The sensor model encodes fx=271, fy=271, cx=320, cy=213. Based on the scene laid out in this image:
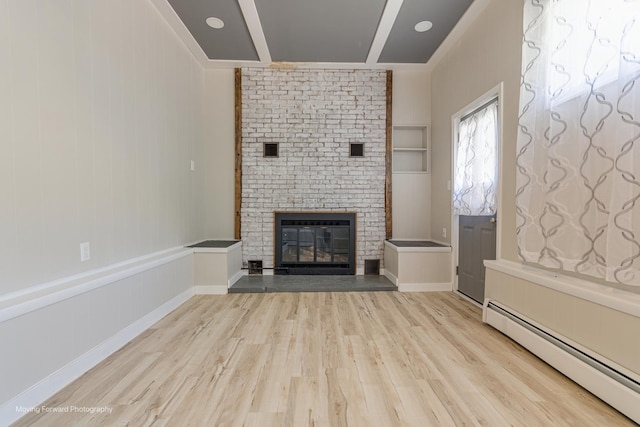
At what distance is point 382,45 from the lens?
10.7ft

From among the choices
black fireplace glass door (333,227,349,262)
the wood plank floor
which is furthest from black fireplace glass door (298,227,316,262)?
the wood plank floor

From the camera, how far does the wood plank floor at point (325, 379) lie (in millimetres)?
1303

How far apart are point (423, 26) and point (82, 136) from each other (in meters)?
Result: 3.26

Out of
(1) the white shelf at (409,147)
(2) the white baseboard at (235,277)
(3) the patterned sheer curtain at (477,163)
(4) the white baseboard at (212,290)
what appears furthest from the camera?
(1) the white shelf at (409,147)

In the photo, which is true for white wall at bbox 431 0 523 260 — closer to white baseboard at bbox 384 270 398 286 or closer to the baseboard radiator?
A: the baseboard radiator

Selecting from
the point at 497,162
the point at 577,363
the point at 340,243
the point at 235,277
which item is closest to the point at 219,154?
the point at 235,277

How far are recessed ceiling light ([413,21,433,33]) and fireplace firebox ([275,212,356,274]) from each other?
233 centimetres

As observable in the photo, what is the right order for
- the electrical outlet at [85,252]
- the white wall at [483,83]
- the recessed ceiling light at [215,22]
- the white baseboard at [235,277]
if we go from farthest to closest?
the white baseboard at [235,277]
the recessed ceiling light at [215,22]
the white wall at [483,83]
the electrical outlet at [85,252]

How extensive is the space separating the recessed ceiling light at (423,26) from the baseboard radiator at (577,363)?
285cm

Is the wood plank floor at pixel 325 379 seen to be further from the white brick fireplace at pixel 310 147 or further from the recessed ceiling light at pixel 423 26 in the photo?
the recessed ceiling light at pixel 423 26

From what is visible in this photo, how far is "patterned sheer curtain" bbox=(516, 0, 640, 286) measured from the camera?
1.32 meters

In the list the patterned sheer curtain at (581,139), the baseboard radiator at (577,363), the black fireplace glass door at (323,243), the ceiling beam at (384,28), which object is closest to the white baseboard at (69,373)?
the black fireplace glass door at (323,243)

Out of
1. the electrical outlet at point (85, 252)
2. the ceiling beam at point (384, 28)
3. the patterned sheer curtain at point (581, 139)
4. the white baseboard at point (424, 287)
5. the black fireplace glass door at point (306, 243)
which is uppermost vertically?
the ceiling beam at point (384, 28)

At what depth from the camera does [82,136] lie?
1.76m
